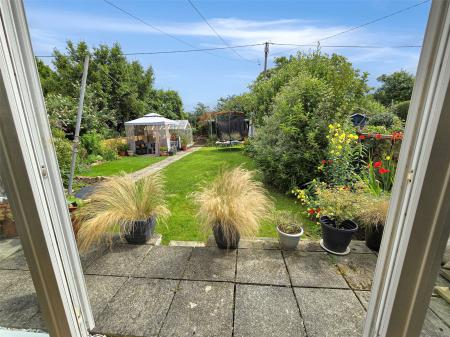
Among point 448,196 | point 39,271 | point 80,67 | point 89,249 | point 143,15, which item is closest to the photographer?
point 448,196

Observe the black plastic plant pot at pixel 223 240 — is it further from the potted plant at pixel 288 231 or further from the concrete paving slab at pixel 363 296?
the concrete paving slab at pixel 363 296

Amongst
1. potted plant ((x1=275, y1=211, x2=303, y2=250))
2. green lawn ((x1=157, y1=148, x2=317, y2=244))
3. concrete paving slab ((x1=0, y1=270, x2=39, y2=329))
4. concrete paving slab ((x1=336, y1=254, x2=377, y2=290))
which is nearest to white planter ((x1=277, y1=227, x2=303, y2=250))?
potted plant ((x1=275, y1=211, x2=303, y2=250))

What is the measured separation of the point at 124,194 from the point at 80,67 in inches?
521

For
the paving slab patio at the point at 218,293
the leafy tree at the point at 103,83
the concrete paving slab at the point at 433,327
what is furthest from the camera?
the leafy tree at the point at 103,83

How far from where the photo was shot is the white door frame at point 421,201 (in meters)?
0.66

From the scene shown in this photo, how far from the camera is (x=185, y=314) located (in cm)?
133

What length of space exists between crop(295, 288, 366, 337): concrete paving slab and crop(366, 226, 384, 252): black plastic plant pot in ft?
2.49

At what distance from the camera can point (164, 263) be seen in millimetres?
1819

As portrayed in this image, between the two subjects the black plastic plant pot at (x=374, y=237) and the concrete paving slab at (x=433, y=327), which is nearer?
the concrete paving slab at (x=433, y=327)

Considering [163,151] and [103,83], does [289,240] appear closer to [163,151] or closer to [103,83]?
[163,151]

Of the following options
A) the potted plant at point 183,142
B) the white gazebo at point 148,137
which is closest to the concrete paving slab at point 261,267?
the white gazebo at point 148,137

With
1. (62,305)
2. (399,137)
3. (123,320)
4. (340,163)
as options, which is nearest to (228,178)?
(123,320)

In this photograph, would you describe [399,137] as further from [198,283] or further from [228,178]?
[198,283]

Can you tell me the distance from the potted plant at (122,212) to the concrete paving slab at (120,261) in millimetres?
110
